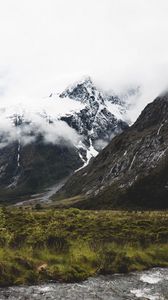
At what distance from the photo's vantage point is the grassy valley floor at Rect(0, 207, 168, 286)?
34.4 m

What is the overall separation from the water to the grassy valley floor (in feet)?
4.83

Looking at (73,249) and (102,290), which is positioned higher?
(73,249)

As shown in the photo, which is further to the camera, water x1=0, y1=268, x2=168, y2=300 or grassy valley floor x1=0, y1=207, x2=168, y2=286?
grassy valley floor x1=0, y1=207, x2=168, y2=286

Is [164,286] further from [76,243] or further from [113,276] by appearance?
[76,243]

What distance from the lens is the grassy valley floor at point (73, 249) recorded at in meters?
34.4

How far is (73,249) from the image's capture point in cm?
3975

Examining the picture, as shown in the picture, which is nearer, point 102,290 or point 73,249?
point 102,290

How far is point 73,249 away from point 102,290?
335 inches

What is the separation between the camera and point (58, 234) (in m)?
43.1

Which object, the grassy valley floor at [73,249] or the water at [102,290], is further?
the grassy valley floor at [73,249]

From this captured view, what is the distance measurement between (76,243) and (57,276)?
7.43 metres

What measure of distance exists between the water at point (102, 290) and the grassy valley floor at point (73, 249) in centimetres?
147

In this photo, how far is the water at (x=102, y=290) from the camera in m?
29.5

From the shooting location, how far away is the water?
2948 cm
